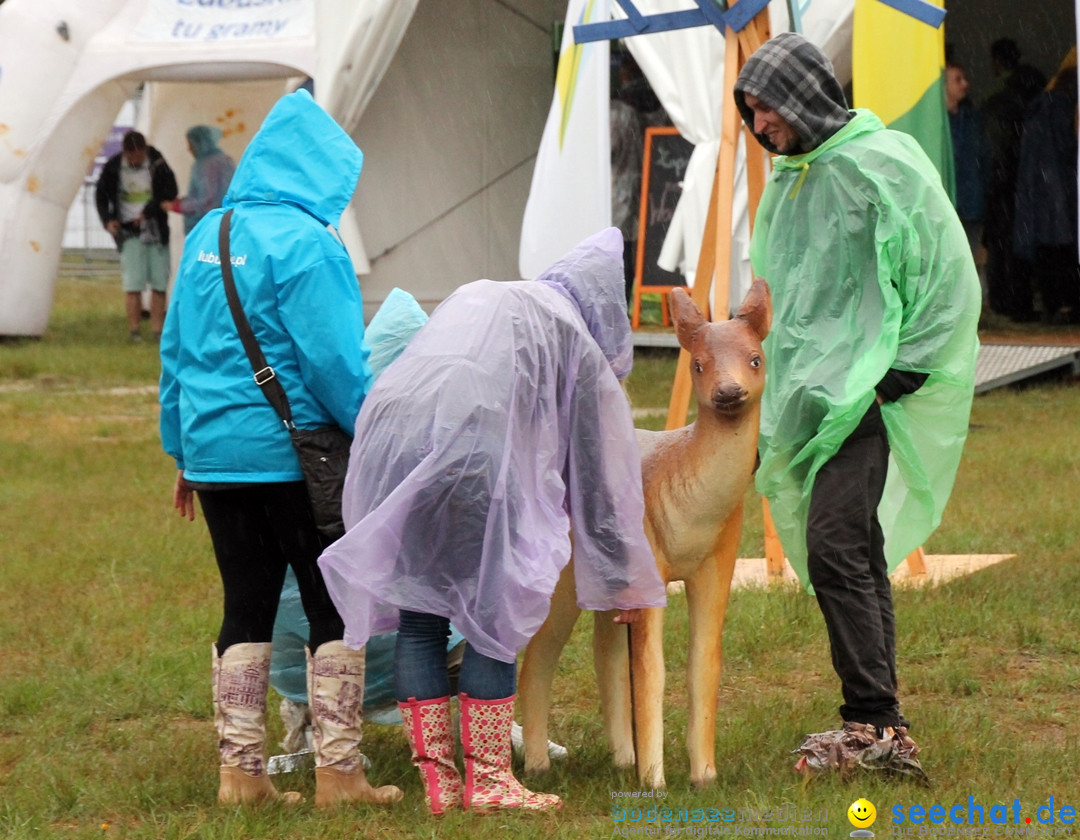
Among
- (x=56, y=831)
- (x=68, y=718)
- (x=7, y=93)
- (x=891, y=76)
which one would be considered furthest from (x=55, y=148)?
(x=56, y=831)

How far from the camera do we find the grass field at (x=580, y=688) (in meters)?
3.52

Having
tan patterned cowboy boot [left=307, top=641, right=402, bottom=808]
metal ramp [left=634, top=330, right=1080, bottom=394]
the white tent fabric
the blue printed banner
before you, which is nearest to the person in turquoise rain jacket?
tan patterned cowboy boot [left=307, top=641, right=402, bottom=808]

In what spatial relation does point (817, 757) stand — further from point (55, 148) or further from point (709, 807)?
point (55, 148)

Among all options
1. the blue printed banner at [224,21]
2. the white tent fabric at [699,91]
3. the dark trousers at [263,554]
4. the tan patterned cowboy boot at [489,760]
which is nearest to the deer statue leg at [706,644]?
the tan patterned cowboy boot at [489,760]

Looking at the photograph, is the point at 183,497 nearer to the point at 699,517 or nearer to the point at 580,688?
the point at 699,517

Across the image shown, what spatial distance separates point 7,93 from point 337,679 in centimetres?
1090

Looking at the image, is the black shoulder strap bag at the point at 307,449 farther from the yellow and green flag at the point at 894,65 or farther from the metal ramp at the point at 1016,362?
the metal ramp at the point at 1016,362

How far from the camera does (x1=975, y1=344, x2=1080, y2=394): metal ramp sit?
10492mm

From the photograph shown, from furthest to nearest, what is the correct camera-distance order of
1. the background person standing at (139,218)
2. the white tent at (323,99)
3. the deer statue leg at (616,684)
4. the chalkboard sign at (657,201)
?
the background person standing at (139,218) < the white tent at (323,99) < the chalkboard sign at (657,201) < the deer statue leg at (616,684)

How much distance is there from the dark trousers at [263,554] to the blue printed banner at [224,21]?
32.9 ft

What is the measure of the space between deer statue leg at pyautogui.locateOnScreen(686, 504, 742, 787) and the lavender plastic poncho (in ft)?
0.73

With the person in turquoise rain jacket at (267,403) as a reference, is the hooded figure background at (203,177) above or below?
above

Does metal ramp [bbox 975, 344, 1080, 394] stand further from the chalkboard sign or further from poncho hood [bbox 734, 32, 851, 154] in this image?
poncho hood [bbox 734, 32, 851, 154]

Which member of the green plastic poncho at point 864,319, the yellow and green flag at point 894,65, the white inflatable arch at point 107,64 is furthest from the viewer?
the white inflatable arch at point 107,64
